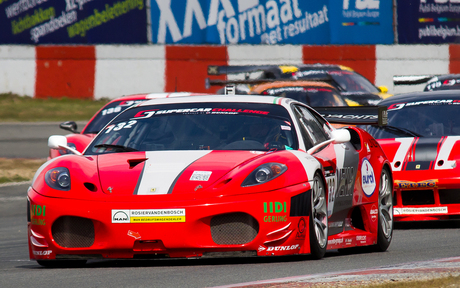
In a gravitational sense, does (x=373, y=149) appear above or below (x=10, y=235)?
above

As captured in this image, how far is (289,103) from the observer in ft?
22.7

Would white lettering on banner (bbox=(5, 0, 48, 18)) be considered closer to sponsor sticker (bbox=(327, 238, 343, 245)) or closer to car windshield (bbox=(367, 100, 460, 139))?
car windshield (bbox=(367, 100, 460, 139))

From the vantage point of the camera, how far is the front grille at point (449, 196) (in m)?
8.63

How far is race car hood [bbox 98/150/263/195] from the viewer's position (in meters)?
5.74

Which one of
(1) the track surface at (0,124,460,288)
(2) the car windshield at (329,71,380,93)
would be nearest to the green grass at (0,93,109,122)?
(2) the car windshield at (329,71,380,93)

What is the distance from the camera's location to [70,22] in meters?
24.4

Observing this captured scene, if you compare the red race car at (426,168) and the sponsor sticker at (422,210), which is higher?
the red race car at (426,168)

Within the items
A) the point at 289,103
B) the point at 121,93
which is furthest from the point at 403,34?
the point at 289,103

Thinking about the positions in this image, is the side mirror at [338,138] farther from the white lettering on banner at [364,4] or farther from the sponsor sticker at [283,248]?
the white lettering on banner at [364,4]

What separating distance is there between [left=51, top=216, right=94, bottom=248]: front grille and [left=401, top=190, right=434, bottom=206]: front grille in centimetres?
393

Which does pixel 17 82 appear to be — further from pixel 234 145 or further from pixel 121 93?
pixel 234 145

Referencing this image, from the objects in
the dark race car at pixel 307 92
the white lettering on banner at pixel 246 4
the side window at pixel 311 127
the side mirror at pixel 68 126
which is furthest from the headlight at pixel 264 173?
the white lettering on banner at pixel 246 4

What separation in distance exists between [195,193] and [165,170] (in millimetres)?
298

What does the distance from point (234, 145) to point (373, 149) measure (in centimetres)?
163
